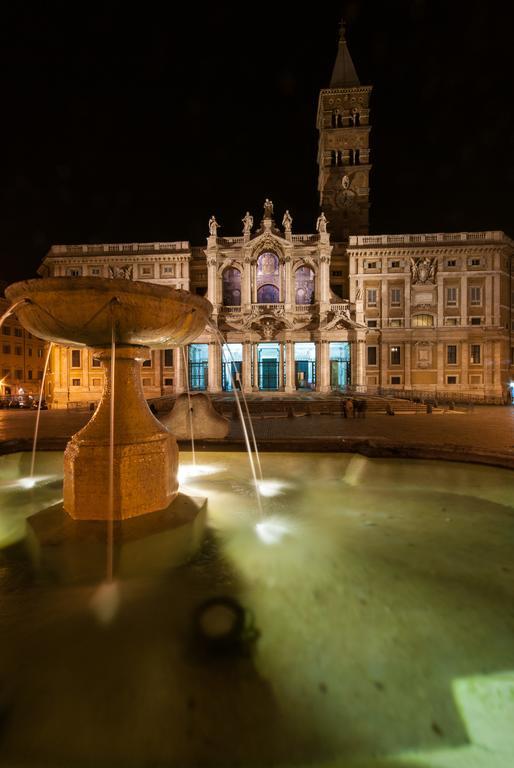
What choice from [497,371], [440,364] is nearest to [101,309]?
[440,364]

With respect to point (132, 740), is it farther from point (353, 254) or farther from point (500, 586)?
point (353, 254)

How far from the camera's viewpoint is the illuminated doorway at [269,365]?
3938 centimetres

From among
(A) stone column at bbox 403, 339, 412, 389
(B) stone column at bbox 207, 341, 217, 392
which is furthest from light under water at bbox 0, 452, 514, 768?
(A) stone column at bbox 403, 339, 412, 389

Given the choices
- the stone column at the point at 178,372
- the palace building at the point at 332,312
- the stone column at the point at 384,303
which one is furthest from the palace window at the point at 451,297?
the stone column at the point at 178,372

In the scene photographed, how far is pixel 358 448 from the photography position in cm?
798

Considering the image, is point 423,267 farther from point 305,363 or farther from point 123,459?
point 123,459

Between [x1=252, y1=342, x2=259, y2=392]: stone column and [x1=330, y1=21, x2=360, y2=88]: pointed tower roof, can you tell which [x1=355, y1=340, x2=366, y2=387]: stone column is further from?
[x1=330, y1=21, x2=360, y2=88]: pointed tower roof

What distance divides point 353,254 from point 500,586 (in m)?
39.5

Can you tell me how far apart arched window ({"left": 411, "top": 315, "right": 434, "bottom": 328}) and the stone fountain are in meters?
37.9

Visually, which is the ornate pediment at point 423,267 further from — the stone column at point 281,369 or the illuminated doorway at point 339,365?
the stone column at point 281,369

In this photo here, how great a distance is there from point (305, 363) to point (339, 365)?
406 centimetres

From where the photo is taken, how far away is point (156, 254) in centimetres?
3956

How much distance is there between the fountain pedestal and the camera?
4.38 m

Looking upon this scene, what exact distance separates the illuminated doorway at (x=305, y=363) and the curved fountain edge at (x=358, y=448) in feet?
105
